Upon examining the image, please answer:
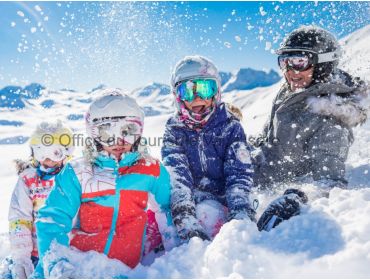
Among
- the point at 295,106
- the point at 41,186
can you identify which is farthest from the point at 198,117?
the point at 41,186

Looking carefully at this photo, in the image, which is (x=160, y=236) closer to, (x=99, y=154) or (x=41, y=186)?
(x=99, y=154)

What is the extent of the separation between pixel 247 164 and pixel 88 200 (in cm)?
145

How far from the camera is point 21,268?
3.32 meters

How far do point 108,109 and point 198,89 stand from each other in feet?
3.31

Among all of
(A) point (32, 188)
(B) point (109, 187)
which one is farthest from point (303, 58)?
(A) point (32, 188)

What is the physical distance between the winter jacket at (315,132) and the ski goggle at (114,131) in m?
1.87

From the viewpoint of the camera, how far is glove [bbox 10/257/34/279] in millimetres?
3295

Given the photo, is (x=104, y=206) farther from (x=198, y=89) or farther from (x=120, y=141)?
(x=198, y=89)

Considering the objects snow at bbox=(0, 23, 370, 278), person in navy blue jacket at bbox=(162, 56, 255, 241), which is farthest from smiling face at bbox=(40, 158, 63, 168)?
snow at bbox=(0, 23, 370, 278)

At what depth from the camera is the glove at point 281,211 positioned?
258 centimetres

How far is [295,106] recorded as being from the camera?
13.9 ft

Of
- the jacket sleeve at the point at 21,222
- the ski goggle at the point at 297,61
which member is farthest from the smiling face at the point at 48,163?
the ski goggle at the point at 297,61

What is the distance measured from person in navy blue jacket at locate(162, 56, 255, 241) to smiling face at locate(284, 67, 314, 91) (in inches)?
43.4

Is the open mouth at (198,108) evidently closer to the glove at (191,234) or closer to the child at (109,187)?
the child at (109,187)
